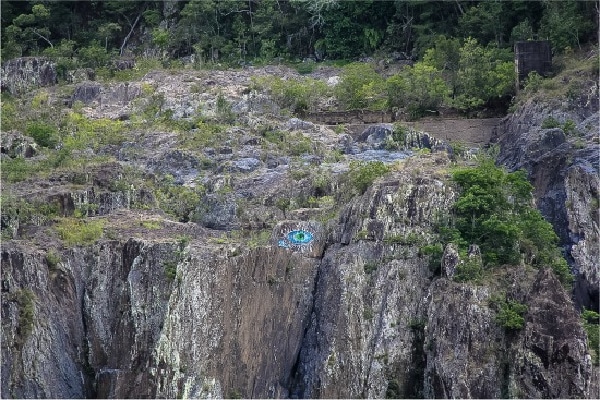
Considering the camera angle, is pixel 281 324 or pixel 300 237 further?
pixel 300 237

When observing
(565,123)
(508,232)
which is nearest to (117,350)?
(508,232)

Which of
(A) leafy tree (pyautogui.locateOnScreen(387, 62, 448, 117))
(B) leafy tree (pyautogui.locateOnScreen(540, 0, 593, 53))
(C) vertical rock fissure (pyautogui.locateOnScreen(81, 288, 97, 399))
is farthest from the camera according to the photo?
(B) leafy tree (pyautogui.locateOnScreen(540, 0, 593, 53))

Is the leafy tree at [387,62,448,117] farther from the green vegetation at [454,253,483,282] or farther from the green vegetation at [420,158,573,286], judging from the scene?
the green vegetation at [454,253,483,282]

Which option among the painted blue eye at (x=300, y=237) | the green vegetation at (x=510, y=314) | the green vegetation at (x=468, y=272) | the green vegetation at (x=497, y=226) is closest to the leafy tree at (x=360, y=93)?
the green vegetation at (x=497, y=226)

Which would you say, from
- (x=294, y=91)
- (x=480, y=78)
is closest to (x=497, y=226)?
(x=480, y=78)

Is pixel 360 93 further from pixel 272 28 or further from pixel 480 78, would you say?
pixel 272 28

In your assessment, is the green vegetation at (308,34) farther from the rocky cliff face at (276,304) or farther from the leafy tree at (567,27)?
the rocky cliff face at (276,304)

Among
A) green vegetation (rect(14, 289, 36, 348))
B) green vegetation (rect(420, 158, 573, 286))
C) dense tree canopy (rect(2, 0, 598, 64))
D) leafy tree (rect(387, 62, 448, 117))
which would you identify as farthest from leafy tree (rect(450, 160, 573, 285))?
dense tree canopy (rect(2, 0, 598, 64))
